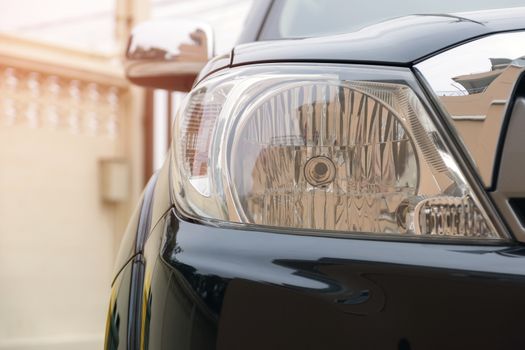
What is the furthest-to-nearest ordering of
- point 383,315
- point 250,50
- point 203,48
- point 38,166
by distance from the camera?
point 38,166
point 203,48
point 250,50
point 383,315

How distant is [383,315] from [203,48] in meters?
1.13

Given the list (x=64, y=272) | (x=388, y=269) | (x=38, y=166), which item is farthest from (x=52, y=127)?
(x=388, y=269)

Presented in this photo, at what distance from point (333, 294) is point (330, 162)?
0.67ft

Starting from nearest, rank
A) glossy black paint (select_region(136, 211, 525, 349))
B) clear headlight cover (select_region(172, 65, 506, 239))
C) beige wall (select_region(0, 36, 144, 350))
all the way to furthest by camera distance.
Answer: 1. glossy black paint (select_region(136, 211, 525, 349))
2. clear headlight cover (select_region(172, 65, 506, 239))
3. beige wall (select_region(0, 36, 144, 350))

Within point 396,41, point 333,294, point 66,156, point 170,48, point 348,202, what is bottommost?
point 333,294

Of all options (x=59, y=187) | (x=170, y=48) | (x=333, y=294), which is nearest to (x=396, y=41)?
(x=333, y=294)

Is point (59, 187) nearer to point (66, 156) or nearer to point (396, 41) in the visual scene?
point (66, 156)

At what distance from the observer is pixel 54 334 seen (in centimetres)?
504

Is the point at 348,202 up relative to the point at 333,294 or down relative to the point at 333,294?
up

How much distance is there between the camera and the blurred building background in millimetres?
4805

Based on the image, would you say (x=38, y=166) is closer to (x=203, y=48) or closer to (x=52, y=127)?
(x=52, y=127)

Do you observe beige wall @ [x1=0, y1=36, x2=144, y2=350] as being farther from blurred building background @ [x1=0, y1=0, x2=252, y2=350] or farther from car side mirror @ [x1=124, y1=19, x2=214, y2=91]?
car side mirror @ [x1=124, y1=19, x2=214, y2=91]

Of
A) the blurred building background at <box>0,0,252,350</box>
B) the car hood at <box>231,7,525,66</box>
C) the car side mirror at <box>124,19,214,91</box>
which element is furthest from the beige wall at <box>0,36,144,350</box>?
the car hood at <box>231,7,525,66</box>

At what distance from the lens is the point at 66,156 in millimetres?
5180
